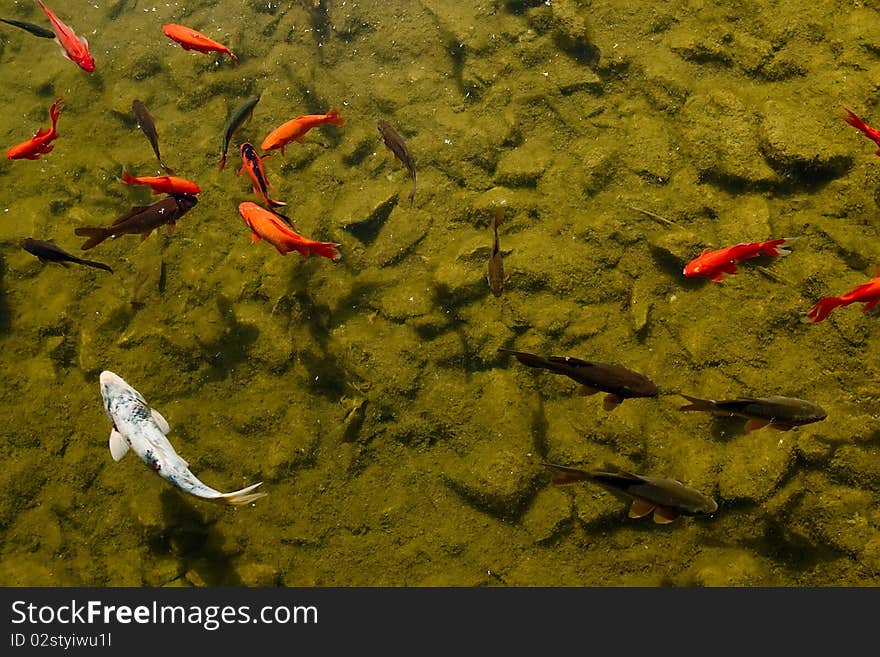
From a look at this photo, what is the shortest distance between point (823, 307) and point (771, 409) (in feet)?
3.05

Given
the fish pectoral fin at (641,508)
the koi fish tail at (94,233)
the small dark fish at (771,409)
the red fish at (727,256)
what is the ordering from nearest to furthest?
the small dark fish at (771,409), the fish pectoral fin at (641,508), the red fish at (727,256), the koi fish tail at (94,233)

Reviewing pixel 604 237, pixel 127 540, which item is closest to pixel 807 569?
pixel 604 237

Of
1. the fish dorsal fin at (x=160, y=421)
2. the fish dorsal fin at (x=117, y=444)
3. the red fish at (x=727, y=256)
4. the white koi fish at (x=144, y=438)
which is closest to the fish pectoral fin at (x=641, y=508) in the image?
the red fish at (x=727, y=256)

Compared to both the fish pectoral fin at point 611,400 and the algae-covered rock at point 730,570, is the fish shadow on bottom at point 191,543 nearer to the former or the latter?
the fish pectoral fin at point 611,400

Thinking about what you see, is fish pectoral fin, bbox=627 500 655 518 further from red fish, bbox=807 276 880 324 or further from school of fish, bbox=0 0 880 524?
red fish, bbox=807 276 880 324

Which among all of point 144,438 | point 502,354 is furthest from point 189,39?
point 502,354

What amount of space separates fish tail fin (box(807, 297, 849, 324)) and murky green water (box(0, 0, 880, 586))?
1.10 ft

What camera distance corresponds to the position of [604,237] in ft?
Result: 16.4

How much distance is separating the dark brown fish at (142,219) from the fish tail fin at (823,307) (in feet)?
16.1

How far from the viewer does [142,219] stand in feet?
14.4

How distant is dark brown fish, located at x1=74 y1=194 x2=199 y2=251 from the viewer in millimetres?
4352

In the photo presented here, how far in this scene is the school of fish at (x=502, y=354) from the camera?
11.6 feet

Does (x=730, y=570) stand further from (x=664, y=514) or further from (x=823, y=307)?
(x=823, y=307)

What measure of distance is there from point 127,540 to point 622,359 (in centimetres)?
461
